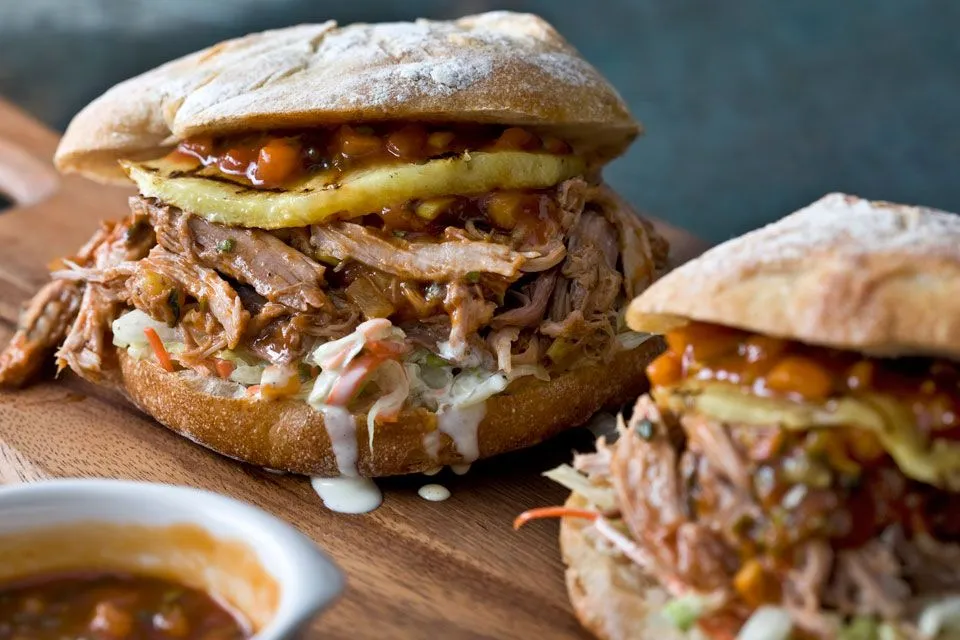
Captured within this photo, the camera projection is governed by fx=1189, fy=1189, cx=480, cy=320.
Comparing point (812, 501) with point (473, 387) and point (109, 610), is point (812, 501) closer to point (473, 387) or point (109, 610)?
point (473, 387)

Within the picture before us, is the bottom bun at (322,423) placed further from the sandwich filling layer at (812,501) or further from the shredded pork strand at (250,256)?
the sandwich filling layer at (812,501)

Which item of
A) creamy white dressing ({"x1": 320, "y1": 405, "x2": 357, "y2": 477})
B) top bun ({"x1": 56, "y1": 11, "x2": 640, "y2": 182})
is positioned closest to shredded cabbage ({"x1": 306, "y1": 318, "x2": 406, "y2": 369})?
creamy white dressing ({"x1": 320, "y1": 405, "x2": 357, "y2": 477})

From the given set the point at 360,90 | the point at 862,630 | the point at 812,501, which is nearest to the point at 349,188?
the point at 360,90

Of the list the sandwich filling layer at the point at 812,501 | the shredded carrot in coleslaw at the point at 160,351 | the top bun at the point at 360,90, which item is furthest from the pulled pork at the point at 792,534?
the shredded carrot in coleslaw at the point at 160,351

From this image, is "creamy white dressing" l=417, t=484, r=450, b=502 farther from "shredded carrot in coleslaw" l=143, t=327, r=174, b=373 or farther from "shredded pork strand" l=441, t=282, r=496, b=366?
"shredded carrot in coleslaw" l=143, t=327, r=174, b=373

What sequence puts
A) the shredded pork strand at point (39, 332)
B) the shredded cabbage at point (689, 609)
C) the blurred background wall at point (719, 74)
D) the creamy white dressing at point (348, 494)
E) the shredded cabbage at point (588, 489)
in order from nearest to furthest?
1. the shredded cabbage at point (689, 609)
2. the shredded cabbage at point (588, 489)
3. the creamy white dressing at point (348, 494)
4. the shredded pork strand at point (39, 332)
5. the blurred background wall at point (719, 74)
